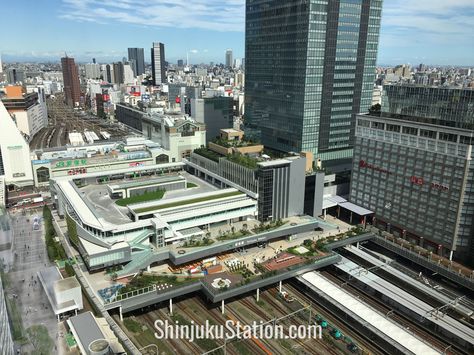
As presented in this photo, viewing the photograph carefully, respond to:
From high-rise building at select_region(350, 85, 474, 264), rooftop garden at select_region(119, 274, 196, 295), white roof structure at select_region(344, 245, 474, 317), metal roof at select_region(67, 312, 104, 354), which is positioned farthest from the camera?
high-rise building at select_region(350, 85, 474, 264)

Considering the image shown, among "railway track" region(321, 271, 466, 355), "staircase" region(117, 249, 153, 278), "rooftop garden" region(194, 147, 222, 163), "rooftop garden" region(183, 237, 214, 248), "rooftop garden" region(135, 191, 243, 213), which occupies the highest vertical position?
"rooftop garden" region(194, 147, 222, 163)

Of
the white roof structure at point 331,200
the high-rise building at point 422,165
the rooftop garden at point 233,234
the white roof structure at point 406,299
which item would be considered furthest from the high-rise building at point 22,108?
the white roof structure at point 406,299

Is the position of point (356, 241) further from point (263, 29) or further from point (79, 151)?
point (79, 151)

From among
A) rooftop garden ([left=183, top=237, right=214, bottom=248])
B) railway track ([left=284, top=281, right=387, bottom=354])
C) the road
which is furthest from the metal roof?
railway track ([left=284, top=281, right=387, bottom=354])

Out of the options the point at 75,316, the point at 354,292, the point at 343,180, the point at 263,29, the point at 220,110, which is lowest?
the point at 354,292

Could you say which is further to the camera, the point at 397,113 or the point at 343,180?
the point at 343,180

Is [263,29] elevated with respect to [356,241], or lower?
elevated

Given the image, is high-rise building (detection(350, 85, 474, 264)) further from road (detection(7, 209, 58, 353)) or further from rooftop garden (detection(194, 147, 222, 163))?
road (detection(7, 209, 58, 353))

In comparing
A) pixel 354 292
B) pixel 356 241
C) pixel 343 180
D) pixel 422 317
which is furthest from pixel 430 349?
pixel 343 180
